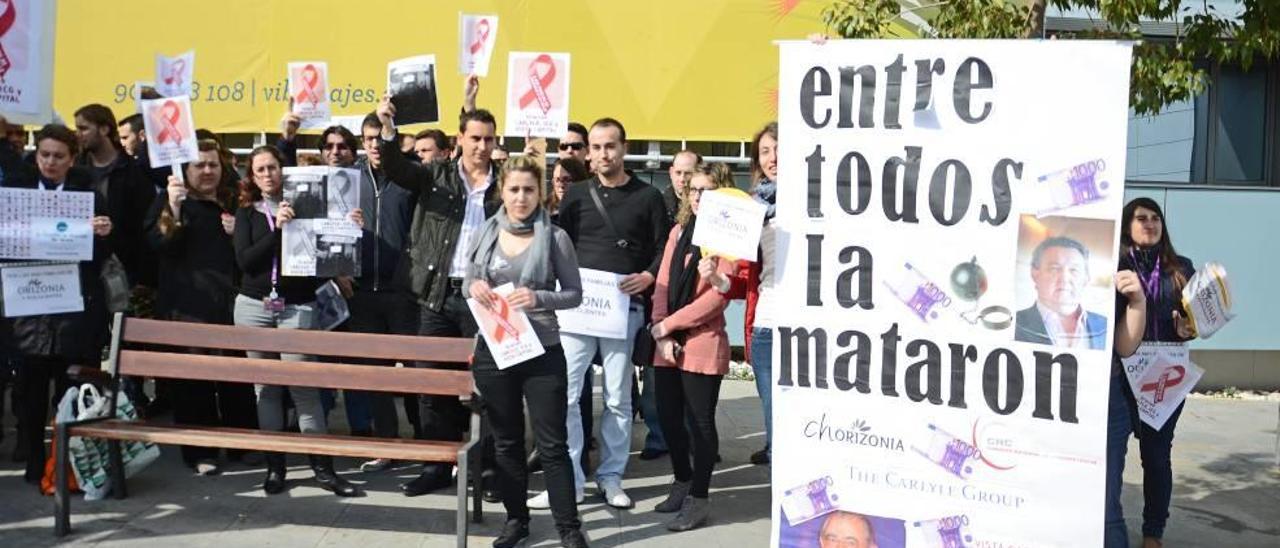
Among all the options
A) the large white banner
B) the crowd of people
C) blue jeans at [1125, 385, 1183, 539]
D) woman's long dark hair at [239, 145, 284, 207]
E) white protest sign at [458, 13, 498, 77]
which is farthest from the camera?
white protest sign at [458, 13, 498, 77]

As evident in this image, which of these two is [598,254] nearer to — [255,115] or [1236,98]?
[255,115]

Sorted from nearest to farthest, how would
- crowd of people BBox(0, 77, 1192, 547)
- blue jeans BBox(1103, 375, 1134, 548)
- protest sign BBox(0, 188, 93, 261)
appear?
1. blue jeans BBox(1103, 375, 1134, 548)
2. crowd of people BBox(0, 77, 1192, 547)
3. protest sign BBox(0, 188, 93, 261)

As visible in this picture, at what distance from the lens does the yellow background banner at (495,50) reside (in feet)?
38.0

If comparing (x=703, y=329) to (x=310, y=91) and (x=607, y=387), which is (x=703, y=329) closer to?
(x=607, y=387)

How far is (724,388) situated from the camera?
1084 cm

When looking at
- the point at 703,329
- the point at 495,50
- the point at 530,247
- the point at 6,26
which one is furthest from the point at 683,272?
the point at 495,50

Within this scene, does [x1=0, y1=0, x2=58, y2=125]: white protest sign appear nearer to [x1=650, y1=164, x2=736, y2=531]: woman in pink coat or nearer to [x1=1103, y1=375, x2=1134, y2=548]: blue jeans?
[x1=650, y1=164, x2=736, y2=531]: woman in pink coat

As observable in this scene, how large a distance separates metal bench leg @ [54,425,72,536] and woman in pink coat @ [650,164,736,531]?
3032 millimetres

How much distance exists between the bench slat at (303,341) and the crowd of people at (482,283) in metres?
0.41

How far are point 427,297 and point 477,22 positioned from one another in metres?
1.97

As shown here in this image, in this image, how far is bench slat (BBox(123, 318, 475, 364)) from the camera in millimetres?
5984

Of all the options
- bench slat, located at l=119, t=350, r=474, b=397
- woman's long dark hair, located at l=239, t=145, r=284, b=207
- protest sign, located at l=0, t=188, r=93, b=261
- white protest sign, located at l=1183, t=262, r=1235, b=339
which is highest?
woman's long dark hair, located at l=239, t=145, r=284, b=207

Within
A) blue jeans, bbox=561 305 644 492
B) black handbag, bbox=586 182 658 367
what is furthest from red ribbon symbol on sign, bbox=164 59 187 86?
blue jeans, bbox=561 305 644 492

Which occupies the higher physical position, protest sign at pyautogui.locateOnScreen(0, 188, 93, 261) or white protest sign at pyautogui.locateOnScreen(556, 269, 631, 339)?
protest sign at pyautogui.locateOnScreen(0, 188, 93, 261)
